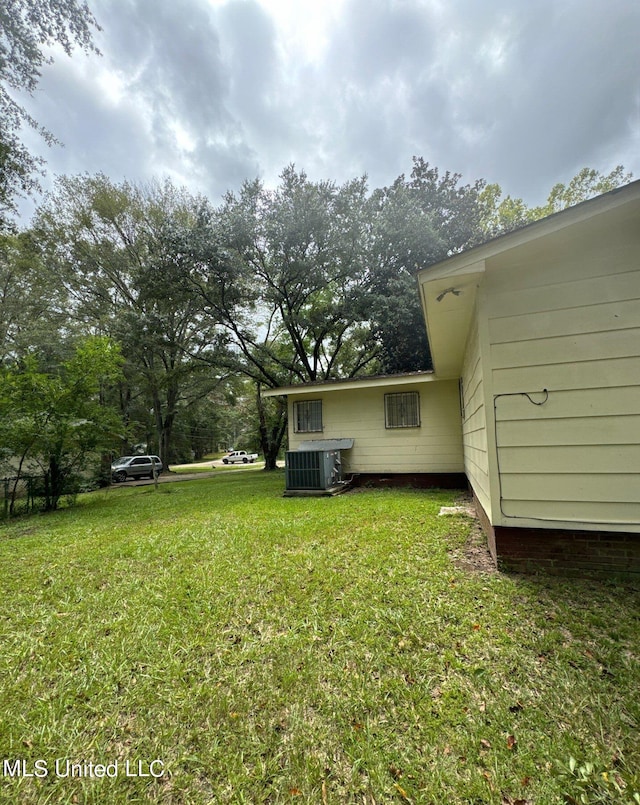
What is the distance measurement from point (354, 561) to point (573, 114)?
16094mm

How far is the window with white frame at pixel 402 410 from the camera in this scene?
831 cm

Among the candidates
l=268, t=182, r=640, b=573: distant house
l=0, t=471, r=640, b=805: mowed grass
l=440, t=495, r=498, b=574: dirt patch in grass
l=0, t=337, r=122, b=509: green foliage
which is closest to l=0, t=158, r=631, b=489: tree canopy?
l=0, t=337, r=122, b=509: green foliage

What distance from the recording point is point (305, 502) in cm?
691

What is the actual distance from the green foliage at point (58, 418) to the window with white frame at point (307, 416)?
184 inches

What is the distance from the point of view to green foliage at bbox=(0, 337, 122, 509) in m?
7.46

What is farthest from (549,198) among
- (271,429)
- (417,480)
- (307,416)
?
(271,429)

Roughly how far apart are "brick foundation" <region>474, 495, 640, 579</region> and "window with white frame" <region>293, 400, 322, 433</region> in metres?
6.32

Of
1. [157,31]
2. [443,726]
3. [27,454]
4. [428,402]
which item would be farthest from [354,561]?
[157,31]

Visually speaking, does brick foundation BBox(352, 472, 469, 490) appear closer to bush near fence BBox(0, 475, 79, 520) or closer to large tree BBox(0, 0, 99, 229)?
bush near fence BBox(0, 475, 79, 520)

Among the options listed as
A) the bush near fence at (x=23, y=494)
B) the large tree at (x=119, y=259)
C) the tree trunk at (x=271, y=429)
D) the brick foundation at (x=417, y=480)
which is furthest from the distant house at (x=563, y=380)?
the tree trunk at (x=271, y=429)

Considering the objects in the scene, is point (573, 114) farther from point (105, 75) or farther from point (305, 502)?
point (305, 502)

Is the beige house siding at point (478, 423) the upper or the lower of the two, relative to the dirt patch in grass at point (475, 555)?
upper

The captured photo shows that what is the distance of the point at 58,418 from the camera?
7.84 metres

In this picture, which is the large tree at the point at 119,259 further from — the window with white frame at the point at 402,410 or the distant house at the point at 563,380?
the distant house at the point at 563,380
